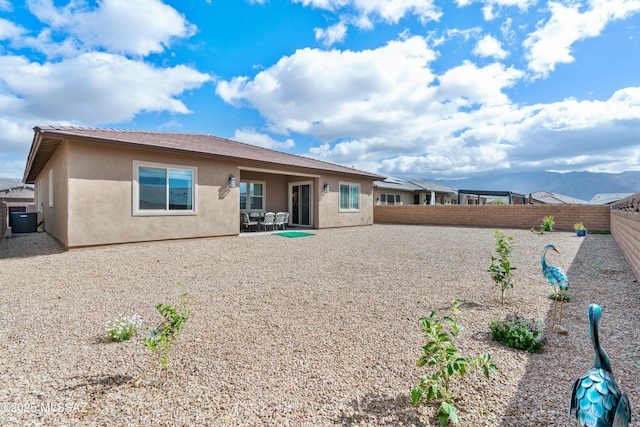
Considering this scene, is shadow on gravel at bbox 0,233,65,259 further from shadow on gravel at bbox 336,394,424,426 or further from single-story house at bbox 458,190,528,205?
single-story house at bbox 458,190,528,205

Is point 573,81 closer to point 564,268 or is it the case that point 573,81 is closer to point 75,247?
point 564,268

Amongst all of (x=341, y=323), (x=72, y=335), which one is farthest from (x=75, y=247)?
(x=341, y=323)

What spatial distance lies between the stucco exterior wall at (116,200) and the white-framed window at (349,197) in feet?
22.2

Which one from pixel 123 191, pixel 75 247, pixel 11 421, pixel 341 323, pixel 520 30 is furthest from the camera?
pixel 520 30

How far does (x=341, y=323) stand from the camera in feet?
11.3

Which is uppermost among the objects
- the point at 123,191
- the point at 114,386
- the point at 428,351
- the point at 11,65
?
the point at 11,65

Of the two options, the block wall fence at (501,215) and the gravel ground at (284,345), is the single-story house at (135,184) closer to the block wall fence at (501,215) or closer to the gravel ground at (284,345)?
the gravel ground at (284,345)

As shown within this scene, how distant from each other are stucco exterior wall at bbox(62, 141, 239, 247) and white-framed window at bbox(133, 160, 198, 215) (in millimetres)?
109

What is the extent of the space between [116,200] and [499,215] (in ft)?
57.8

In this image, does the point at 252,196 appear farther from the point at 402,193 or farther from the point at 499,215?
the point at 402,193

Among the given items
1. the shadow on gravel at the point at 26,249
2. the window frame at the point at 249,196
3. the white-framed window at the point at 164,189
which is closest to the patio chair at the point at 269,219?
the window frame at the point at 249,196

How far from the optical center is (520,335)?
114 inches

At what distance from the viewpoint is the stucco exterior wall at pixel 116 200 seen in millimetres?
7441

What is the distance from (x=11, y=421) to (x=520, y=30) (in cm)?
1292
